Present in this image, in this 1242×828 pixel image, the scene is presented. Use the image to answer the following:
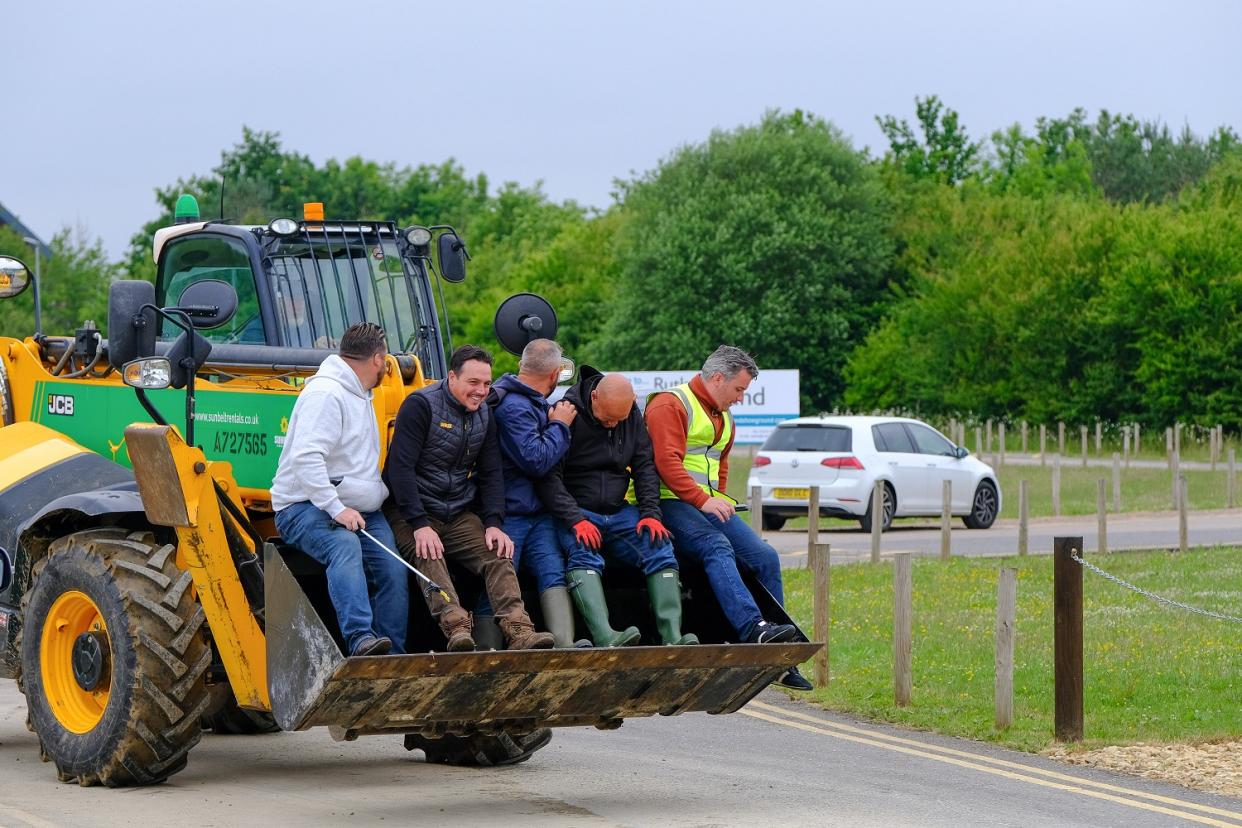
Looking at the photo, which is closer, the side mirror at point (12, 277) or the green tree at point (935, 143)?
the side mirror at point (12, 277)

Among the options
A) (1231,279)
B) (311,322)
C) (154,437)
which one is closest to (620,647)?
(154,437)

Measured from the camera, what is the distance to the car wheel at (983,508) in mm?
30609

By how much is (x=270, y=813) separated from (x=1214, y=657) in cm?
847

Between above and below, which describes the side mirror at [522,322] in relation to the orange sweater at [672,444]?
above

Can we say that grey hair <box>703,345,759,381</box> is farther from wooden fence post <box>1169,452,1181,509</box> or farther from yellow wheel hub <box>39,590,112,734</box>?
wooden fence post <box>1169,452,1181,509</box>

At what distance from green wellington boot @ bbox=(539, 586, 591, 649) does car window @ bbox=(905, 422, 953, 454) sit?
819 inches

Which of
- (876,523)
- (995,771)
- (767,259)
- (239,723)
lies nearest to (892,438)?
(876,523)

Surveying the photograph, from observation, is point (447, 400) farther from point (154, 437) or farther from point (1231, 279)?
point (1231, 279)

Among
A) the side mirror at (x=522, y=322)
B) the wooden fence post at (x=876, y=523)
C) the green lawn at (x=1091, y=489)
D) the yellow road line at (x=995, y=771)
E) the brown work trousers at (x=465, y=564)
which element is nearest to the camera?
the brown work trousers at (x=465, y=564)

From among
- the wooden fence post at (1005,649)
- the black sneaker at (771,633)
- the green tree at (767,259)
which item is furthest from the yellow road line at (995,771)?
the green tree at (767,259)

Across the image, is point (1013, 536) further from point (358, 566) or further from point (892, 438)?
point (358, 566)

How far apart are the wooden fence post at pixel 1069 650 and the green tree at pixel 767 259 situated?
61855 millimetres

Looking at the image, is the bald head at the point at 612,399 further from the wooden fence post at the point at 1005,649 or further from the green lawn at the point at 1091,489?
the green lawn at the point at 1091,489

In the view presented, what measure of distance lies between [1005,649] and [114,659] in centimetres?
564
